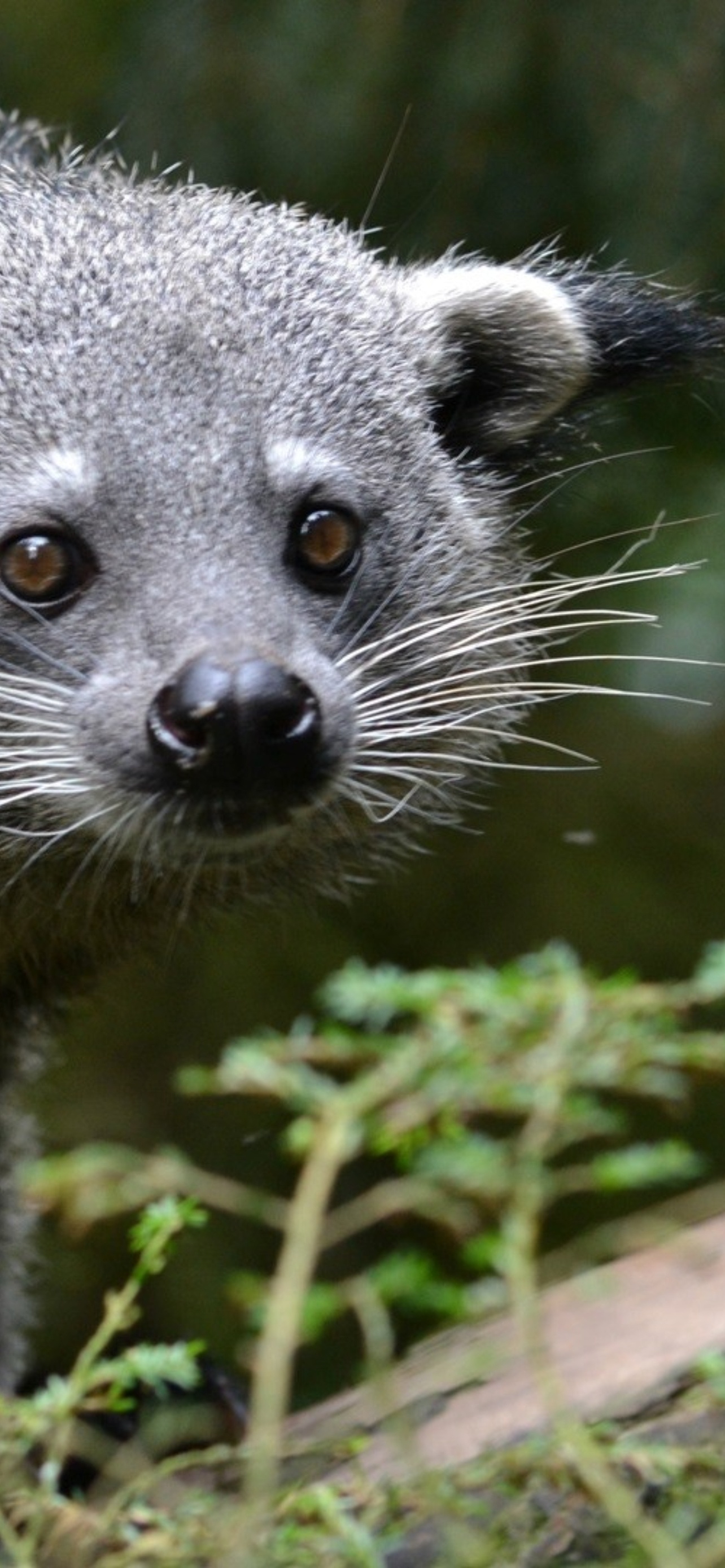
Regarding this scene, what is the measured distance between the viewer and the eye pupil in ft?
11.3

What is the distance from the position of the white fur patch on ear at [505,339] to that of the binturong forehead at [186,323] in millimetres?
97

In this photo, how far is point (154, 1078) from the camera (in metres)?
6.62

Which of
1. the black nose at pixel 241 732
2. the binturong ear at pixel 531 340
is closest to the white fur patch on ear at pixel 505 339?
the binturong ear at pixel 531 340

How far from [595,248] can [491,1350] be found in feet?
11.9

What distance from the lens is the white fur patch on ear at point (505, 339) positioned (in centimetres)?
394

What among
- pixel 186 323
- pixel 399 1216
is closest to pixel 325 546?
pixel 186 323

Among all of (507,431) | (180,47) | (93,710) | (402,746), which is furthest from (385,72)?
(93,710)

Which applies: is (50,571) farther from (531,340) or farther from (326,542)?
(531,340)

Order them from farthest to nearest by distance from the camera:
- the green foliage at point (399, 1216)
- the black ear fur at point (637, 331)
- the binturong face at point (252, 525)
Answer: the black ear fur at point (637, 331)
the binturong face at point (252, 525)
the green foliage at point (399, 1216)

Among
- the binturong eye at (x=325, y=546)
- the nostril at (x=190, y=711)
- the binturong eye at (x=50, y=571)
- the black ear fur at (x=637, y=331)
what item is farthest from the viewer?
the black ear fur at (x=637, y=331)

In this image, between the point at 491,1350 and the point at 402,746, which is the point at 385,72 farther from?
the point at 491,1350

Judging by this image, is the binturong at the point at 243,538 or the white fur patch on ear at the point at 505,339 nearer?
the binturong at the point at 243,538

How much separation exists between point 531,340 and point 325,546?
0.83 m

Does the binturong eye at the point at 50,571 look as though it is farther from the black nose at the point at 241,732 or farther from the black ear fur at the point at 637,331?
the black ear fur at the point at 637,331
